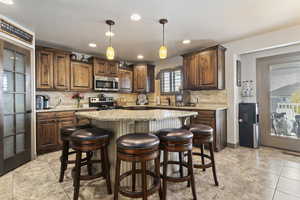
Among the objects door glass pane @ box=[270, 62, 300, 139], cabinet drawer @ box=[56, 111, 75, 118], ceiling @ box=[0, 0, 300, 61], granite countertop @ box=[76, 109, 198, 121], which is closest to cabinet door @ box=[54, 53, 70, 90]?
ceiling @ box=[0, 0, 300, 61]

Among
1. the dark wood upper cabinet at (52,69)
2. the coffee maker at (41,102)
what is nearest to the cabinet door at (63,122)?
the coffee maker at (41,102)

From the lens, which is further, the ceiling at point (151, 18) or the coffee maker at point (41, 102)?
the coffee maker at point (41, 102)

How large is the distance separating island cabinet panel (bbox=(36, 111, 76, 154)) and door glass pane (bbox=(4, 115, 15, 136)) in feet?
1.80

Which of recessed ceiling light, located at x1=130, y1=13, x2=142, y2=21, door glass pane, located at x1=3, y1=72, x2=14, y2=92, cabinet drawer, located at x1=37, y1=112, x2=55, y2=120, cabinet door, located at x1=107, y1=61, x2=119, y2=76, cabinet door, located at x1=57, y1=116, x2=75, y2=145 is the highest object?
recessed ceiling light, located at x1=130, y1=13, x2=142, y2=21

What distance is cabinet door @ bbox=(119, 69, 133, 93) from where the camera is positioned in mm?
5148

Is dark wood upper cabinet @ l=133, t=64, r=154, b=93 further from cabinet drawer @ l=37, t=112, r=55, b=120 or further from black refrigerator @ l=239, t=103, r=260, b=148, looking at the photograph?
black refrigerator @ l=239, t=103, r=260, b=148

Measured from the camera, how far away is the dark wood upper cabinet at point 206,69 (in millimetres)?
3643

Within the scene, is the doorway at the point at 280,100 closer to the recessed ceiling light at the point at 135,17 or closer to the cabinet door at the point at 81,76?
the recessed ceiling light at the point at 135,17

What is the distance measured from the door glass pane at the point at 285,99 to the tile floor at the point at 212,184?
78cm

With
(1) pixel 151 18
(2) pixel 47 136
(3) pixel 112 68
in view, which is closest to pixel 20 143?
(2) pixel 47 136

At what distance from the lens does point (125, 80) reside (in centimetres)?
527

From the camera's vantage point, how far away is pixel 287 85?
11.1ft

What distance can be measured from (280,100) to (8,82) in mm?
5477

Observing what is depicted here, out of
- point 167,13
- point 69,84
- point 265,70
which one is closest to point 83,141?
point 167,13
